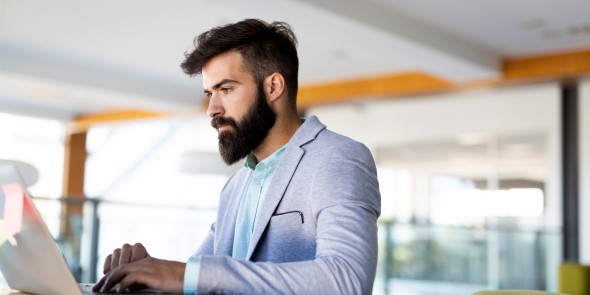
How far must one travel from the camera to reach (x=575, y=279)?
4.55 meters

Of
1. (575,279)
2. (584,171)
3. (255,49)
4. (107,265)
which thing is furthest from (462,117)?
(107,265)

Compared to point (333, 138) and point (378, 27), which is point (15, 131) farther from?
point (333, 138)

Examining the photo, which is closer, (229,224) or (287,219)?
(287,219)

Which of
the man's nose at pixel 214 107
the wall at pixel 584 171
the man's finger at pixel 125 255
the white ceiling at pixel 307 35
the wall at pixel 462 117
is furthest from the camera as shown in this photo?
the wall at pixel 462 117

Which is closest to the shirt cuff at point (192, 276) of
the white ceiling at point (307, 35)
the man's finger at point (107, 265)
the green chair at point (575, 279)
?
the man's finger at point (107, 265)

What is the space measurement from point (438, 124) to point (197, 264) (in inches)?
332

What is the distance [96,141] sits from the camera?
1466 cm

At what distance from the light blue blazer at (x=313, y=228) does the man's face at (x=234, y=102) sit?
0.09 metres

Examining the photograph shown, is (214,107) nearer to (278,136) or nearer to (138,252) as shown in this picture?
(278,136)

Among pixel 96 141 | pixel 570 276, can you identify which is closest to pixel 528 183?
pixel 570 276

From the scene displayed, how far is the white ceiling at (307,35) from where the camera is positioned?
6.14m

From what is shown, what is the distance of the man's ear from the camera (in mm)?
1626

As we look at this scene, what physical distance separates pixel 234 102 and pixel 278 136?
142mm

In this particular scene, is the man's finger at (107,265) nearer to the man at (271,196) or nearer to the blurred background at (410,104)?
the man at (271,196)
